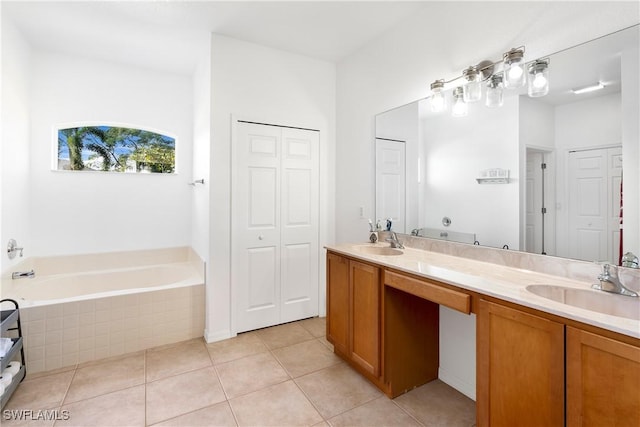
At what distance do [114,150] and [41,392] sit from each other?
2381 mm


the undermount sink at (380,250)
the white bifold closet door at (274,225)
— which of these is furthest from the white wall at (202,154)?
the undermount sink at (380,250)

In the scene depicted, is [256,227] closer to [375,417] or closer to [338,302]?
[338,302]

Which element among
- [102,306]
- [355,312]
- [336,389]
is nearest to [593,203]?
[355,312]

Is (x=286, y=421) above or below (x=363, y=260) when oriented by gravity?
below

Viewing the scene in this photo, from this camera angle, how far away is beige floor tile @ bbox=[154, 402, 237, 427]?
1.71 metres

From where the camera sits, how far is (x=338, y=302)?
2352 mm

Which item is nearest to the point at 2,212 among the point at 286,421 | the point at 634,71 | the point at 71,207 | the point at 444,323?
the point at 71,207

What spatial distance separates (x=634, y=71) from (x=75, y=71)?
4412 mm

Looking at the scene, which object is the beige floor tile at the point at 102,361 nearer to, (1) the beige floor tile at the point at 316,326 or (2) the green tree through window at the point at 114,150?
(1) the beige floor tile at the point at 316,326

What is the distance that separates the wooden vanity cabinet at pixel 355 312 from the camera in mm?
1979

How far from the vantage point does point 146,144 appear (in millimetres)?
3535

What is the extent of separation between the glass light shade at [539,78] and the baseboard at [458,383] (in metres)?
1.81

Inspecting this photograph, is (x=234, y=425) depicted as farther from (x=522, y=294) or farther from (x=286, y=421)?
(x=522, y=294)

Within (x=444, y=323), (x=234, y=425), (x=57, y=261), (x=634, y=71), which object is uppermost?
(x=634, y=71)
